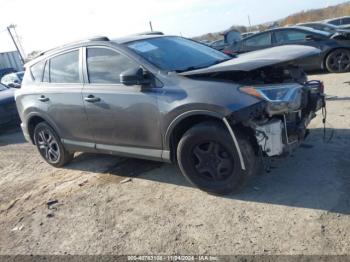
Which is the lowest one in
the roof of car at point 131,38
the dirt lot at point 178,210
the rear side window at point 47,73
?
the dirt lot at point 178,210

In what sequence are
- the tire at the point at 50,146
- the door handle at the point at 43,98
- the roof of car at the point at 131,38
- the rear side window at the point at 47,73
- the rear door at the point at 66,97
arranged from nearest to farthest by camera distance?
the roof of car at the point at 131,38 → the rear door at the point at 66,97 → the door handle at the point at 43,98 → the rear side window at the point at 47,73 → the tire at the point at 50,146

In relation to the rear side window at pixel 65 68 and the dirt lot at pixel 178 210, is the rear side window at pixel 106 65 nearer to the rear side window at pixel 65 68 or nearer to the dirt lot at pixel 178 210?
the rear side window at pixel 65 68

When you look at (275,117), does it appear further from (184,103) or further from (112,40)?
(112,40)

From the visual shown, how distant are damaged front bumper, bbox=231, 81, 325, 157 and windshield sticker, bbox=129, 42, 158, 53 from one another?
150 cm

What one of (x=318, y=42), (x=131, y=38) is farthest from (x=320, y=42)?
(x=131, y=38)

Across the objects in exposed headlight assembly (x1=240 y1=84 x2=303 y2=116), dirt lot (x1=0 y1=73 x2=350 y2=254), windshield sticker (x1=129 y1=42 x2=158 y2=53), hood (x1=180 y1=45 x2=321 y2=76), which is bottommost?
dirt lot (x1=0 y1=73 x2=350 y2=254)

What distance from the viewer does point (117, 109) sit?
489cm

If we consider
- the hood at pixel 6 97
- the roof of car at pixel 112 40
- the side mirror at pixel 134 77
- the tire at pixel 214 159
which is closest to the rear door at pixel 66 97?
the roof of car at pixel 112 40

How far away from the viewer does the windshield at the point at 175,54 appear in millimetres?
4742

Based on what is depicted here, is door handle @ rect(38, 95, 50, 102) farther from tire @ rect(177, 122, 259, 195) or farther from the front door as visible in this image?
tire @ rect(177, 122, 259, 195)

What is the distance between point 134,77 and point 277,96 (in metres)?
1.53

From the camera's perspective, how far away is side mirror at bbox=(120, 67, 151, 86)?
4375 mm

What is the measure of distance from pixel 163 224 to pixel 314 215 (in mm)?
1463

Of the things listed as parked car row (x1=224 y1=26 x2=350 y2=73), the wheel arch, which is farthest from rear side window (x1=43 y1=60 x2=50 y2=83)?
parked car row (x1=224 y1=26 x2=350 y2=73)
